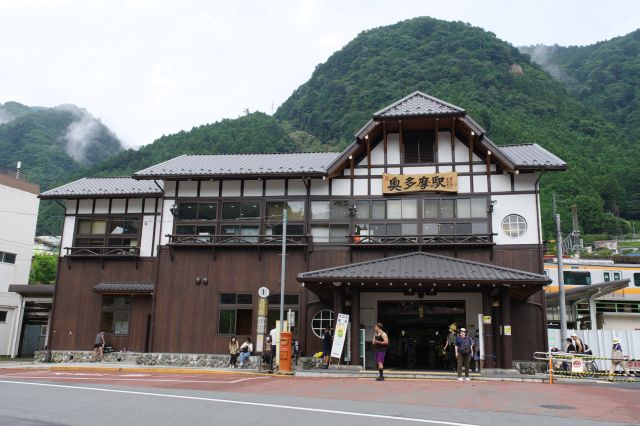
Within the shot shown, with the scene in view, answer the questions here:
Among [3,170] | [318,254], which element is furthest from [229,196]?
[3,170]

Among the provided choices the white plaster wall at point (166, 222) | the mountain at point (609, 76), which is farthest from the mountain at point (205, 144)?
the mountain at point (609, 76)

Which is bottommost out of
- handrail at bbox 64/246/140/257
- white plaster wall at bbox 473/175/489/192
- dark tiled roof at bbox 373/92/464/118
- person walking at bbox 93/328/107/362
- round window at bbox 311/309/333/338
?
person walking at bbox 93/328/107/362

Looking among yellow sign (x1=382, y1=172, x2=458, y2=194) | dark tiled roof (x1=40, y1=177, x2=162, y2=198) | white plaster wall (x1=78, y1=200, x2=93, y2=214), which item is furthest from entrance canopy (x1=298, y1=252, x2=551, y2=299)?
white plaster wall (x1=78, y1=200, x2=93, y2=214)

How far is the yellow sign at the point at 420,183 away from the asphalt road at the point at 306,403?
10289 millimetres

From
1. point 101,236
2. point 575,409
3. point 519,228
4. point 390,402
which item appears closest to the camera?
point 575,409

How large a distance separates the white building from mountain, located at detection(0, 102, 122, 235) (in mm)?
26711

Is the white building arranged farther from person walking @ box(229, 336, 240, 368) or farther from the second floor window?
person walking @ box(229, 336, 240, 368)

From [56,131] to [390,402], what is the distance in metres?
120

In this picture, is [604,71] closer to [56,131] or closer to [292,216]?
[292,216]

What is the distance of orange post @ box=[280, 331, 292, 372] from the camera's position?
18969mm

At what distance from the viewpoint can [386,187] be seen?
24.3 m

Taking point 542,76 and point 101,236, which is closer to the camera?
point 101,236

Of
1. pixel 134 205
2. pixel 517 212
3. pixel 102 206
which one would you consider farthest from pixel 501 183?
pixel 102 206

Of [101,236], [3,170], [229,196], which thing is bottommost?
[101,236]
